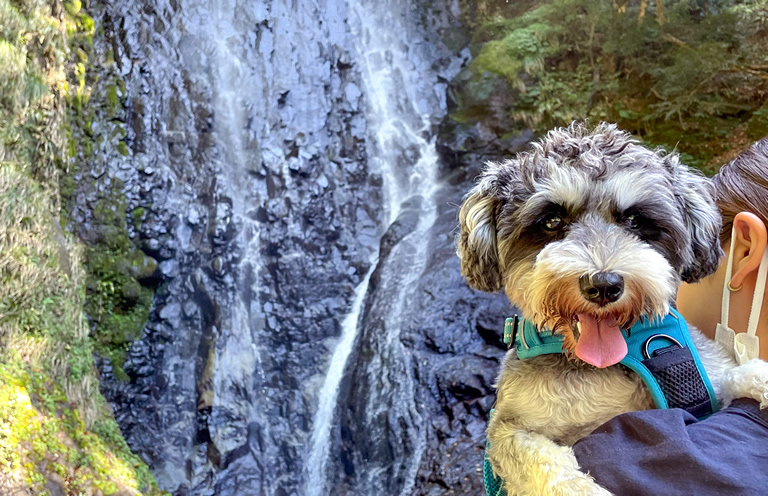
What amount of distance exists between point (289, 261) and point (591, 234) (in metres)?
8.12

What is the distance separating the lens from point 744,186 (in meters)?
2.02

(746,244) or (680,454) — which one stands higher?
(746,244)

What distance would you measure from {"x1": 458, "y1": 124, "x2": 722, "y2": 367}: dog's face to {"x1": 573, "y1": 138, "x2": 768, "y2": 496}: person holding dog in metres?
0.11

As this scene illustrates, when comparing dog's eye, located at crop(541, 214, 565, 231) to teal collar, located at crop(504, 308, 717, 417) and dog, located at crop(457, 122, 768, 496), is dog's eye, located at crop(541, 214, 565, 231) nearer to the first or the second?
dog, located at crop(457, 122, 768, 496)

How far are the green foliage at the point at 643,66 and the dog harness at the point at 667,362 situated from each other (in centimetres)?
823

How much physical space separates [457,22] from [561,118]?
15.0 ft

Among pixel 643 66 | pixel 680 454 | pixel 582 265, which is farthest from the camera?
pixel 643 66

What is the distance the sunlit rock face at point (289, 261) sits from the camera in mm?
7262

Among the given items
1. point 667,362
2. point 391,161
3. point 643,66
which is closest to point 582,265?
point 667,362

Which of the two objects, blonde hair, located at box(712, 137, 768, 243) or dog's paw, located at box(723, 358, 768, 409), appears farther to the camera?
blonde hair, located at box(712, 137, 768, 243)

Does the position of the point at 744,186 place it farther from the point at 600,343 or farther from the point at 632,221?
the point at 600,343

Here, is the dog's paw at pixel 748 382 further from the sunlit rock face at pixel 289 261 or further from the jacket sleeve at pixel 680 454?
the sunlit rock face at pixel 289 261

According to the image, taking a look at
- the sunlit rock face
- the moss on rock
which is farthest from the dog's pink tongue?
the moss on rock

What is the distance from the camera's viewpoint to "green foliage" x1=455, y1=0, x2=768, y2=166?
8.41 meters
